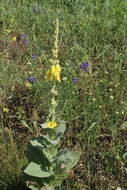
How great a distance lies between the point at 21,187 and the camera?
275cm

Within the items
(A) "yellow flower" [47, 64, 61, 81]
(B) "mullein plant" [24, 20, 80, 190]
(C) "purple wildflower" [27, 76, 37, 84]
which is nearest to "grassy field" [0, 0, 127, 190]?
(C) "purple wildflower" [27, 76, 37, 84]

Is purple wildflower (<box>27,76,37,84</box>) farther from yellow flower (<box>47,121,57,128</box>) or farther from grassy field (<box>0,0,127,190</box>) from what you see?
yellow flower (<box>47,121,57,128</box>)

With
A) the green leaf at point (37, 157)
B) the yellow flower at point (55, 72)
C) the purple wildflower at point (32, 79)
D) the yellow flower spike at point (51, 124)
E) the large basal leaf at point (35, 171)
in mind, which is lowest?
the large basal leaf at point (35, 171)

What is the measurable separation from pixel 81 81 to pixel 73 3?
1818 mm

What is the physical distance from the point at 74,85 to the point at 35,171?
1.17 m

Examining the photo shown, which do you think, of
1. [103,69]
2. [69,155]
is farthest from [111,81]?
[69,155]

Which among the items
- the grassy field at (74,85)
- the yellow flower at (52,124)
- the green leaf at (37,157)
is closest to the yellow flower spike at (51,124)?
the yellow flower at (52,124)

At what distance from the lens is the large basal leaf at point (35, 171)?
2449 millimetres

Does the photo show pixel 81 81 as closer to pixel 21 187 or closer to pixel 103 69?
pixel 103 69

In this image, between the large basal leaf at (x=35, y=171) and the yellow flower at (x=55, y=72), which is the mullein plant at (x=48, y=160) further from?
the yellow flower at (x=55, y=72)

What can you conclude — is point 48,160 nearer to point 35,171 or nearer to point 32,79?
point 35,171

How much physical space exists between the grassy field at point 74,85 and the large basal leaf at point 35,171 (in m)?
0.22

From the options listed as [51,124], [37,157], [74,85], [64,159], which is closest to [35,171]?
[37,157]

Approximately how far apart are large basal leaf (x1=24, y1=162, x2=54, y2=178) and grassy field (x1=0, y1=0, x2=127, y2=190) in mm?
215
